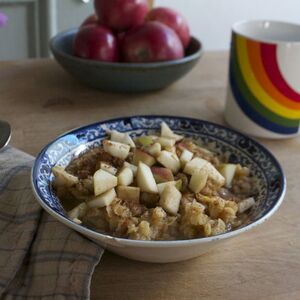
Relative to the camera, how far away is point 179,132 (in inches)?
32.6

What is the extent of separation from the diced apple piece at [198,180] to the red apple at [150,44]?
1.36 ft

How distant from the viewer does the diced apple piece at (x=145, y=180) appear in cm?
64

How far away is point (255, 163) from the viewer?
0.74m

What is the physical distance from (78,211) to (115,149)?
0.42 ft

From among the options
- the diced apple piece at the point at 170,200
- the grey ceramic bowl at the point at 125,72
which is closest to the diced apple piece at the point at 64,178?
the diced apple piece at the point at 170,200

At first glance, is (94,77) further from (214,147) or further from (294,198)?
(294,198)

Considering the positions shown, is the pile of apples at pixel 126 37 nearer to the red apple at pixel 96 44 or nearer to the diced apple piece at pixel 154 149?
the red apple at pixel 96 44

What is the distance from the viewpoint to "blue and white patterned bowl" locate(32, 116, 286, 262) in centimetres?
54

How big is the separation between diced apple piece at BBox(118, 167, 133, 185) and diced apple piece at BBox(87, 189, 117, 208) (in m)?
0.03

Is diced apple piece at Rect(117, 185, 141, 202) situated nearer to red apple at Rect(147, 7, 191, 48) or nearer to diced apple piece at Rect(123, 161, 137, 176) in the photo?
diced apple piece at Rect(123, 161, 137, 176)

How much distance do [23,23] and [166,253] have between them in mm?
1743

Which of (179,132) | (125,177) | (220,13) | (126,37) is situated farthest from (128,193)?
(220,13)

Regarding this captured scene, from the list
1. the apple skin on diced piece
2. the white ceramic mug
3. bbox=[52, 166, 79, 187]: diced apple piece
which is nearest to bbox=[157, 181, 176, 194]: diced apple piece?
the apple skin on diced piece

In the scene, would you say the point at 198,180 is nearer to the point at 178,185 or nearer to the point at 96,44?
the point at 178,185
